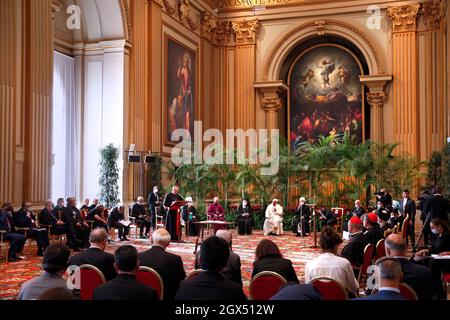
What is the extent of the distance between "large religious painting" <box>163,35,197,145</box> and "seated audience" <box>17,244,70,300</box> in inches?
567

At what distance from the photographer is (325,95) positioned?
21891mm

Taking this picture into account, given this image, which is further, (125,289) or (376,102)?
(376,102)

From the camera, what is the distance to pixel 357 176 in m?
17.0

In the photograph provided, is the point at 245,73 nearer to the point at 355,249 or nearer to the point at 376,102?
the point at 376,102

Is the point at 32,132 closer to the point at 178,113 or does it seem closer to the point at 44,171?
the point at 44,171

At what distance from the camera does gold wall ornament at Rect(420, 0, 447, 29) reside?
19266mm

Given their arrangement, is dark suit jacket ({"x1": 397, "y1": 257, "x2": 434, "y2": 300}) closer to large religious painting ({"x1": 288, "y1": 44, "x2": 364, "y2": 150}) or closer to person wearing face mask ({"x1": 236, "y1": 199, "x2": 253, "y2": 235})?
person wearing face mask ({"x1": 236, "y1": 199, "x2": 253, "y2": 235})

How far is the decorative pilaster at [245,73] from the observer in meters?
22.3

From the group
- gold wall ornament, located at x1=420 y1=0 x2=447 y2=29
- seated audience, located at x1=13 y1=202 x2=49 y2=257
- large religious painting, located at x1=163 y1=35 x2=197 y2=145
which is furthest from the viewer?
gold wall ornament, located at x1=420 y1=0 x2=447 y2=29

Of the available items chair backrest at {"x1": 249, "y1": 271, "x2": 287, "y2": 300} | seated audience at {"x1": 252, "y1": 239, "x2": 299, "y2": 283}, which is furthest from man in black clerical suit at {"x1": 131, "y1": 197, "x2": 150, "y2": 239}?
chair backrest at {"x1": 249, "y1": 271, "x2": 287, "y2": 300}

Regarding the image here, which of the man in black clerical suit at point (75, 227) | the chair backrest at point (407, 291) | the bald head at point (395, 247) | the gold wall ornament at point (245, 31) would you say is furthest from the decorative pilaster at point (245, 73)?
the chair backrest at point (407, 291)

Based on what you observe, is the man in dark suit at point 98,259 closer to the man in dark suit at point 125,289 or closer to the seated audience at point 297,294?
the man in dark suit at point 125,289

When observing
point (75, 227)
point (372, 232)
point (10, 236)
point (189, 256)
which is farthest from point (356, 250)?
point (75, 227)

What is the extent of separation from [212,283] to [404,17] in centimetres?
1866
